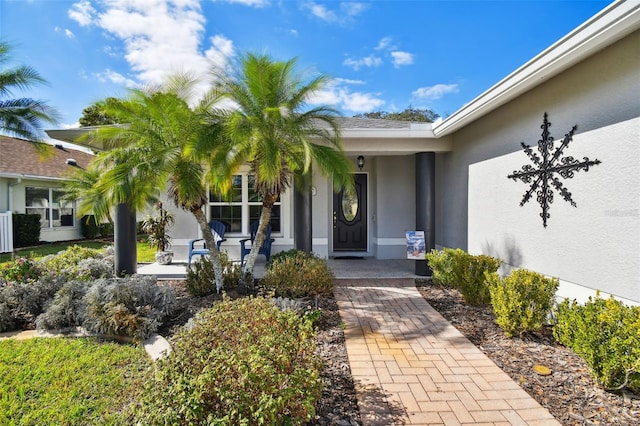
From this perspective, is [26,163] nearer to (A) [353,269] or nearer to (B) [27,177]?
(B) [27,177]

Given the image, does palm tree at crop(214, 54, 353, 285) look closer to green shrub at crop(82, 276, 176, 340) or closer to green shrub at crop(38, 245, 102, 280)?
green shrub at crop(82, 276, 176, 340)

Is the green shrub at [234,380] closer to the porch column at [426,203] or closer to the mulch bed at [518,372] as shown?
the mulch bed at [518,372]

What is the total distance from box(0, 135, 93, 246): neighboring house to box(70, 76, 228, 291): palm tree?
10.7 m

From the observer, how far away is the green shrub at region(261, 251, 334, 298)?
19.5 ft

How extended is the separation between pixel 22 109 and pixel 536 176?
38.2 ft

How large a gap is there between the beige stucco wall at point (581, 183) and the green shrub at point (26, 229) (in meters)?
17.4

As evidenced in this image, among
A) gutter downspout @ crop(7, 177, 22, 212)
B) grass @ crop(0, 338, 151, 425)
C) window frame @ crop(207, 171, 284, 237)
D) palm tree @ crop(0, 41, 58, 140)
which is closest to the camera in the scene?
grass @ crop(0, 338, 151, 425)

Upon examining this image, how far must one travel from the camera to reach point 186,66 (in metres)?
6.23

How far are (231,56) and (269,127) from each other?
1.37 m

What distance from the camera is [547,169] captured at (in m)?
5.11

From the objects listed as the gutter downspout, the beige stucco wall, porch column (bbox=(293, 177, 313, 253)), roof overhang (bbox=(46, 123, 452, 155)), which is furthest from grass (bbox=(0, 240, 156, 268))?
the beige stucco wall

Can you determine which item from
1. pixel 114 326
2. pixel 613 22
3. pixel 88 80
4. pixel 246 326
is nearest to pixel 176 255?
pixel 114 326

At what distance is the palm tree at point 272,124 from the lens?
555 cm

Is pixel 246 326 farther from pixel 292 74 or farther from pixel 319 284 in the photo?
pixel 292 74
